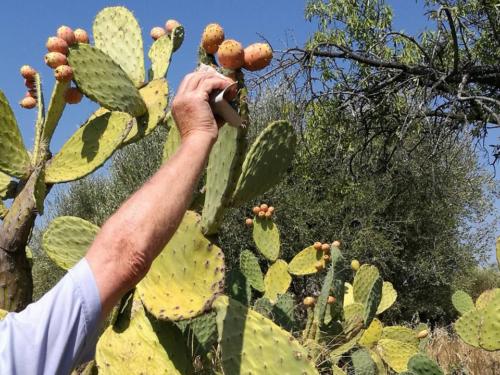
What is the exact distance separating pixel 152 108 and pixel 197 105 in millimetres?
1530

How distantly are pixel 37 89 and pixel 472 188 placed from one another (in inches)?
441

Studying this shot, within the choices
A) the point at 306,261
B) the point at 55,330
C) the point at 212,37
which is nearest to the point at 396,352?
the point at 306,261

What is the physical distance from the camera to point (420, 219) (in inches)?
465

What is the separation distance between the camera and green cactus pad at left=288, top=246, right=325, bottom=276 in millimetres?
4039

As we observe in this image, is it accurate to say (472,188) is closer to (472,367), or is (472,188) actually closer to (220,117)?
(472,367)

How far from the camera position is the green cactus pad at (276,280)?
13.4 feet

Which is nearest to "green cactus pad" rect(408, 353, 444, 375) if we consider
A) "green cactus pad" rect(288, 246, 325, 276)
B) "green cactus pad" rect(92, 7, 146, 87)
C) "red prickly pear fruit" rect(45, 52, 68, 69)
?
"green cactus pad" rect(288, 246, 325, 276)

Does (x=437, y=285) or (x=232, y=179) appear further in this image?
(x=437, y=285)

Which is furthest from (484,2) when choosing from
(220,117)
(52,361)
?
(52,361)

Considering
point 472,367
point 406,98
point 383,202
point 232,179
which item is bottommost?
point 472,367

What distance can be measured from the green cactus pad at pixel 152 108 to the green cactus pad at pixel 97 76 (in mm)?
130

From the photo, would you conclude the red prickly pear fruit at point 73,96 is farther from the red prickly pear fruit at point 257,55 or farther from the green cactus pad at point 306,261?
the green cactus pad at point 306,261

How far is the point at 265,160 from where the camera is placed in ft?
6.93

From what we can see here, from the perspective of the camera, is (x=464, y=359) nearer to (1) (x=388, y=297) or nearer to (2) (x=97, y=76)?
(1) (x=388, y=297)
